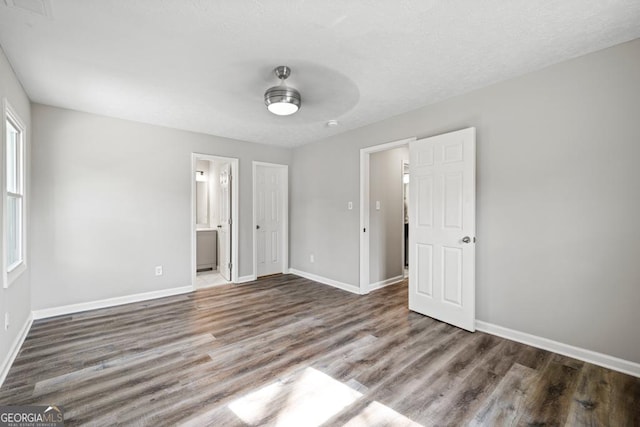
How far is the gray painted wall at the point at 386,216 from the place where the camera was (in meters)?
4.31

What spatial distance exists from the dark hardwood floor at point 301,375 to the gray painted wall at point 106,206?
1.76ft

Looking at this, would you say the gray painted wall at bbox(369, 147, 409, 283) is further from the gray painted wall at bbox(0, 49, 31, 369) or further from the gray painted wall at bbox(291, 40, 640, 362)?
the gray painted wall at bbox(0, 49, 31, 369)

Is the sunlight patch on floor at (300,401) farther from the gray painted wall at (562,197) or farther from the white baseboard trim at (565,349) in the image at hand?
the gray painted wall at (562,197)

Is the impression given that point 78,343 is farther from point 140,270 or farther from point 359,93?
point 359,93

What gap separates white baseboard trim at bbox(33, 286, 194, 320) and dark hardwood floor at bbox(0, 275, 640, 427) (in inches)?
7.1

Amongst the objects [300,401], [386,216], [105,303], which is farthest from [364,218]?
[105,303]

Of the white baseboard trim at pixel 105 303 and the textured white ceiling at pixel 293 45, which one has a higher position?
the textured white ceiling at pixel 293 45

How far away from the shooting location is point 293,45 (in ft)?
6.79

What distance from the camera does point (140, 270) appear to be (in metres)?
3.82

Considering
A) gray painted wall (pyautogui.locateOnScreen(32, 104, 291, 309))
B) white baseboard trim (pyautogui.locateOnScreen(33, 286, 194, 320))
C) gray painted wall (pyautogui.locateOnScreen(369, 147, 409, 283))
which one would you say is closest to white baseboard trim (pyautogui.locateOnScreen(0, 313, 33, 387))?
white baseboard trim (pyautogui.locateOnScreen(33, 286, 194, 320))

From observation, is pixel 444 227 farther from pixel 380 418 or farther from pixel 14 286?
pixel 14 286

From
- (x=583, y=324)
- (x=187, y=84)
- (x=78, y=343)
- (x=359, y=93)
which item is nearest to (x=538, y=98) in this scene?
(x=359, y=93)

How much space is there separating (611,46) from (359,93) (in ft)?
6.55

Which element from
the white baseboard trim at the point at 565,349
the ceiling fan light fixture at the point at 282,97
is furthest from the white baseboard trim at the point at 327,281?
the ceiling fan light fixture at the point at 282,97
